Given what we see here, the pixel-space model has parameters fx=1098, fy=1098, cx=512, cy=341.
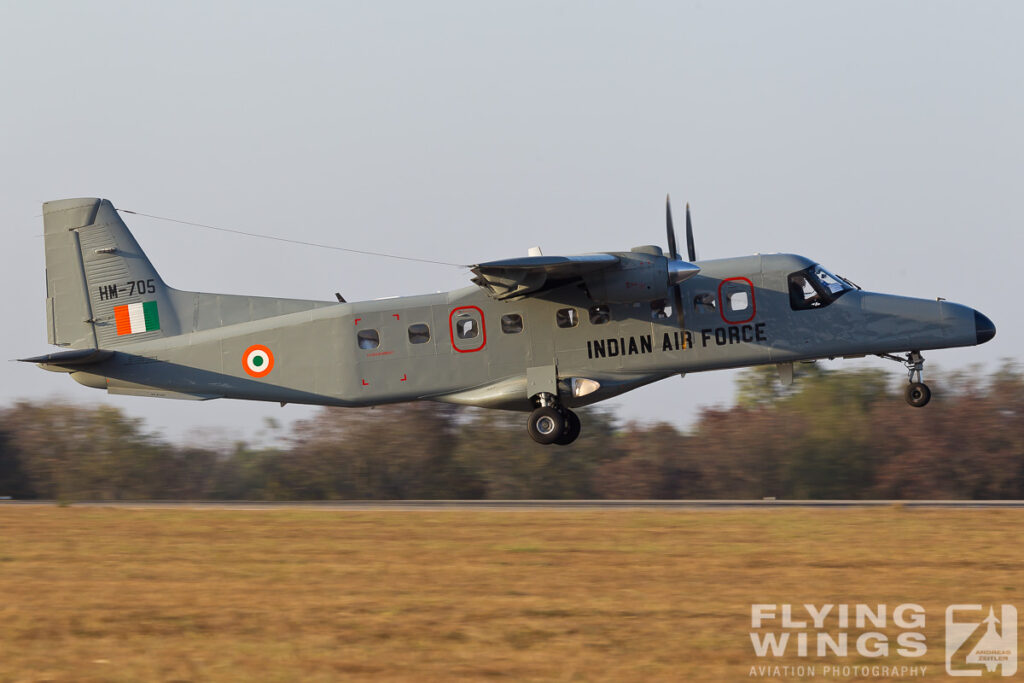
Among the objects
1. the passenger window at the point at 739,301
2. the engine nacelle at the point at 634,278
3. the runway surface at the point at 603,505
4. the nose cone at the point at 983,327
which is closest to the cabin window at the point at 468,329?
the engine nacelle at the point at 634,278

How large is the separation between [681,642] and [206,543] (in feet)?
26.6

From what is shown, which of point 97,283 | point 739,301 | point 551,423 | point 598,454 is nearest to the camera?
point 739,301

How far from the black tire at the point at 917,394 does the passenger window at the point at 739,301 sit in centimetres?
301

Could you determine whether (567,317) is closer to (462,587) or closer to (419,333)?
(419,333)

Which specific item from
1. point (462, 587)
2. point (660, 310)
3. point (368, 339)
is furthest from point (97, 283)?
point (462, 587)

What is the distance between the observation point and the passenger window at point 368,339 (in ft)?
61.3

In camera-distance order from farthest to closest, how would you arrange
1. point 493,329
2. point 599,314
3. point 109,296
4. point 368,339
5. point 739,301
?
point 109,296
point 368,339
point 493,329
point 599,314
point 739,301

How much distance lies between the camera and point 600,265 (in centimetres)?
1700

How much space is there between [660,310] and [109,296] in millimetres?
9959

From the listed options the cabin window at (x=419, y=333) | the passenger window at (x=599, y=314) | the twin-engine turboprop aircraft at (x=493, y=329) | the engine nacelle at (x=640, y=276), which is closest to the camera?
the engine nacelle at (x=640, y=276)

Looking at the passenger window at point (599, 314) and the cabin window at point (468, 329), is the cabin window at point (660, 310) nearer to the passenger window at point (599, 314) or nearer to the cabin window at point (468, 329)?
the passenger window at point (599, 314)

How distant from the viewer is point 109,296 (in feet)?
65.4

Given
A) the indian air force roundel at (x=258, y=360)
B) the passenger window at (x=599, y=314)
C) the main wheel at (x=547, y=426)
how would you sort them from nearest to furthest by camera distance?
the passenger window at (x=599, y=314)
the main wheel at (x=547, y=426)
the indian air force roundel at (x=258, y=360)

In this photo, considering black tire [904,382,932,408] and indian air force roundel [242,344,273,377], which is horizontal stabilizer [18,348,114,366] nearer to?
indian air force roundel [242,344,273,377]
